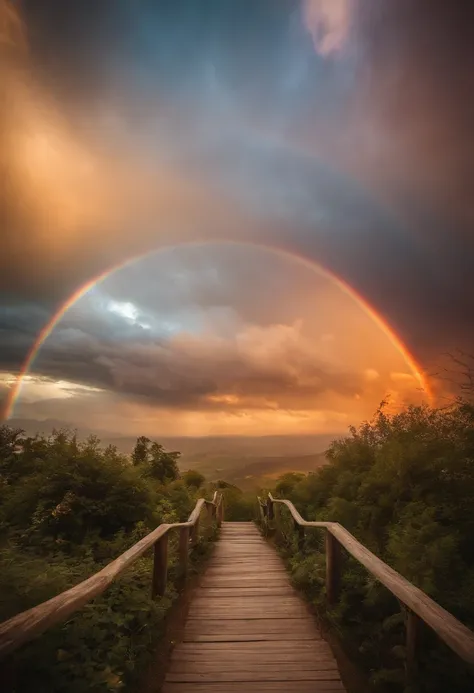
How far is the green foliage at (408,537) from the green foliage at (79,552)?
1792 mm

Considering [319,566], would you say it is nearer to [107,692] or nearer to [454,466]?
[454,466]

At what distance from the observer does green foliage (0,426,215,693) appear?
2.37 metres

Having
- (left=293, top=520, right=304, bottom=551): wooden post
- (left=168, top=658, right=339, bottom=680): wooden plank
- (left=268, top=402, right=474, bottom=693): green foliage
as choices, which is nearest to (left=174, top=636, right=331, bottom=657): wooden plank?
(left=168, top=658, right=339, bottom=680): wooden plank

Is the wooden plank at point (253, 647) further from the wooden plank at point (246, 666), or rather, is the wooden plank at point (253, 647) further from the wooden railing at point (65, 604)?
the wooden railing at point (65, 604)

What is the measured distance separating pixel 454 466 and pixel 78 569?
14.4ft

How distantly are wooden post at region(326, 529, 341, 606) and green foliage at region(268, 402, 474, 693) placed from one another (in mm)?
106

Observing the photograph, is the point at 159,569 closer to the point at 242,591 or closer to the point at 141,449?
the point at 242,591

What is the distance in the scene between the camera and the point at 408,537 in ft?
12.4

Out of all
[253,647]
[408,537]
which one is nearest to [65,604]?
[253,647]

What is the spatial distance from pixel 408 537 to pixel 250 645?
1739 mm

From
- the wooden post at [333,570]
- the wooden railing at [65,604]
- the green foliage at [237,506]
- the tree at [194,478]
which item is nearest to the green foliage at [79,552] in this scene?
the wooden railing at [65,604]

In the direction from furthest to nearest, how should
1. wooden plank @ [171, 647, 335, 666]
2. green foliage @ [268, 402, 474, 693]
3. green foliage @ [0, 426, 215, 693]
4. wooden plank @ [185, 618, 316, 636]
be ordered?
wooden plank @ [185, 618, 316, 636]
wooden plank @ [171, 647, 335, 666]
green foliage @ [268, 402, 474, 693]
green foliage @ [0, 426, 215, 693]

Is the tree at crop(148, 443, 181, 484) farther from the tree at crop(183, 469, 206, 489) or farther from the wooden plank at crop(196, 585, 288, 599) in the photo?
the wooden plank at crop(196, 585, 288, 599)

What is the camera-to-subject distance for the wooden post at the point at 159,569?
4.28 meters
